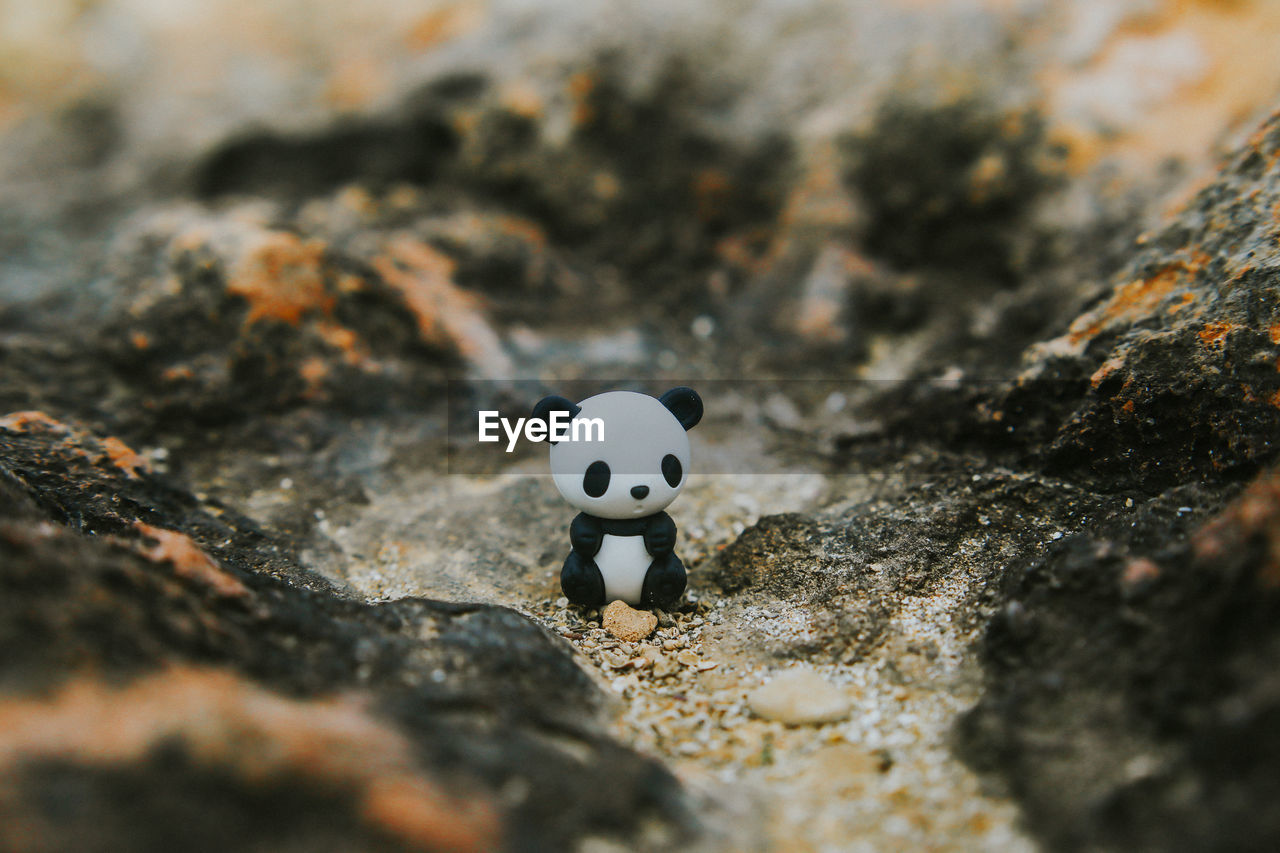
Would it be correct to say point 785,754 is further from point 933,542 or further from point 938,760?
point 933,542

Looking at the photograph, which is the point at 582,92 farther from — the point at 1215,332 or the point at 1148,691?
the point at 1148,691

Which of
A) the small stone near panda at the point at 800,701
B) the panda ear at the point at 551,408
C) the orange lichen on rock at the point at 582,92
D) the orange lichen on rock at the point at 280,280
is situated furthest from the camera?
the orange lichen on rock at the point at 582,92

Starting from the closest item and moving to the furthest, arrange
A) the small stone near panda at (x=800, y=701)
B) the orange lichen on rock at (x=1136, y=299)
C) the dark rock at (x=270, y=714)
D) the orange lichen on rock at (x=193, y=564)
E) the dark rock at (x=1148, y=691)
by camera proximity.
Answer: the dark rock at (x=270, y=714)
the dark rock at (x=1148, y=691)
the orange lichen on rock at (x=193, y=564)
the small stone near panda at (x=800, y=701)
the orange lichen on rock at (x=1136, y=299)

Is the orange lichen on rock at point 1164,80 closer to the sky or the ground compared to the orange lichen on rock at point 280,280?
closer to the sky

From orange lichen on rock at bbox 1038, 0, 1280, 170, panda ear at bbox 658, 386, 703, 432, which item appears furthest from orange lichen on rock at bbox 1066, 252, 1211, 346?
panda ear at bbox 658, 386, 703, 432

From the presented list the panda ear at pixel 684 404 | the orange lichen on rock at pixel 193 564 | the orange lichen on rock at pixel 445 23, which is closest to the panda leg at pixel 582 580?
the panda ear at pixel 684 404

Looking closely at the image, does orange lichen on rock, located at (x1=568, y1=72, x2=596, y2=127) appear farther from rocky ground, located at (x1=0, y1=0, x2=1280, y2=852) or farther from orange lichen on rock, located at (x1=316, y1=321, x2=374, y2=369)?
orange lichen on rock, located at (x1=316, y1=321, x2=374, y2=369)

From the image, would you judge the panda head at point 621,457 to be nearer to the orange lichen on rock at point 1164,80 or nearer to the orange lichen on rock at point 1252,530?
the orange lichen on rock at point 1252,530

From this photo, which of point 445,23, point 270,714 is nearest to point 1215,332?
point 270,714

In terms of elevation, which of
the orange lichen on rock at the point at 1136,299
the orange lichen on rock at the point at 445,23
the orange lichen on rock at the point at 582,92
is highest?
the orange lichen on rock at the point at 445,23
